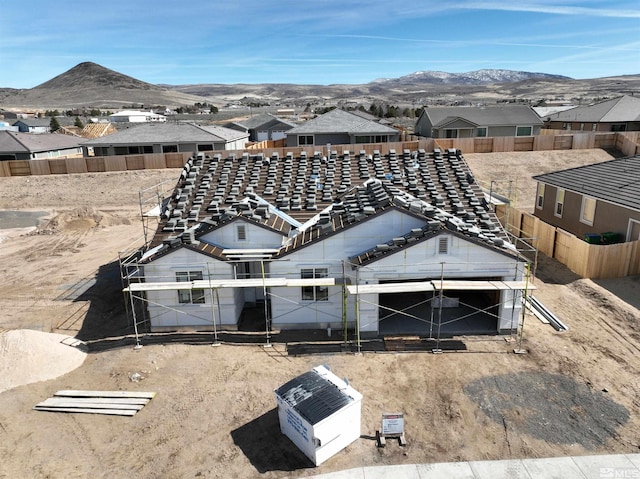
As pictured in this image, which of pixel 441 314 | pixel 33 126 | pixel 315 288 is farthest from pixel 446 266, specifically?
pixel 33 126

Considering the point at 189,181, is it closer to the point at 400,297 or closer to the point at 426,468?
the point at 400,297

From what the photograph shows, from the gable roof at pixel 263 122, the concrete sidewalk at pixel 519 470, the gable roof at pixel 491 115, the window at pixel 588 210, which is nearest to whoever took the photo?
the concrete sidewalk at pixel 519 470

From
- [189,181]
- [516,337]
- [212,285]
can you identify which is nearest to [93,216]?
[189,181]

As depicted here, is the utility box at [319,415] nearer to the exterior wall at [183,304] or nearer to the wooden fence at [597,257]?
the exterior wall at [183,304]

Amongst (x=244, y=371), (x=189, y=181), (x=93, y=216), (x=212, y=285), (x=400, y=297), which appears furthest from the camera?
(x=93, y=216)

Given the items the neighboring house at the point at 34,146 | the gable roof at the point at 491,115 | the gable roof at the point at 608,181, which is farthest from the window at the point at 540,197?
the neighboring house at the point at 34,146
